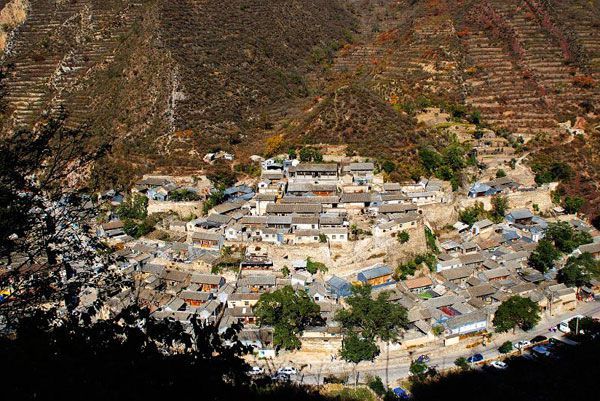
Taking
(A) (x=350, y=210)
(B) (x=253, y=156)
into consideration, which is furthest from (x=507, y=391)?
(B) (x=253, y=156)

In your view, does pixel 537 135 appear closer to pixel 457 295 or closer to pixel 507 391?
pixel 457 295

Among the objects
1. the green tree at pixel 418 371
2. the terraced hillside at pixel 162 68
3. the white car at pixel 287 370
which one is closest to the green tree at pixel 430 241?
the green tree at pixel 418 371

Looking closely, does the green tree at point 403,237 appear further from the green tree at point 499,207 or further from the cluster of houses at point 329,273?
the green tree at point 499,207

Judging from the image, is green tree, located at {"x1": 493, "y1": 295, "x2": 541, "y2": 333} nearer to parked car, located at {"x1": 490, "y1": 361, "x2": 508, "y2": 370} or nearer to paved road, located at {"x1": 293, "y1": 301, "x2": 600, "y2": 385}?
paved road, located at {"x1": 293, "y1": 301, "x2": 600, "y2": 385}

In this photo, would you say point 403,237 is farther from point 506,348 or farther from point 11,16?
point 11,16

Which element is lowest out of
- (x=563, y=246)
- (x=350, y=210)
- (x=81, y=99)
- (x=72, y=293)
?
(x=563, y=246)

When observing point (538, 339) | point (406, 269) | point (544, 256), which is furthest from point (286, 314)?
point (544, 256)
